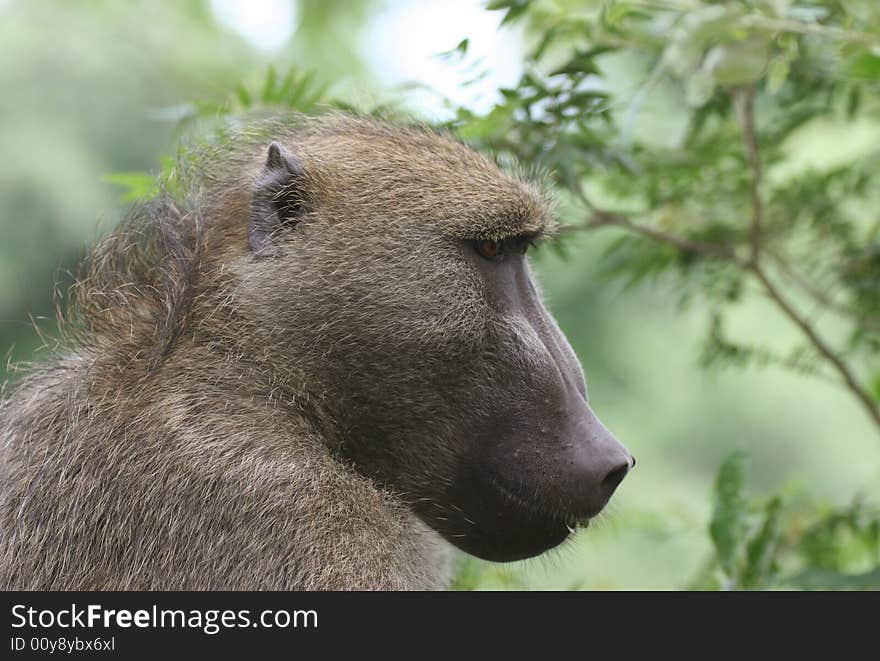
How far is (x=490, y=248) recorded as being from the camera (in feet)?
8.16

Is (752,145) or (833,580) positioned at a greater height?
(752,145)

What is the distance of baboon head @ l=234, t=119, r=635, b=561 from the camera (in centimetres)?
233

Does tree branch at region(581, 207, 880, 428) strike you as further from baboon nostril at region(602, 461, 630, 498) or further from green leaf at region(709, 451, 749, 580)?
baboon nostril at region(602, 461, 630, 498)

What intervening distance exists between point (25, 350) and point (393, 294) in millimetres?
7187

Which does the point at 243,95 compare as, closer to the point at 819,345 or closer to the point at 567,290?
the point at 819,345

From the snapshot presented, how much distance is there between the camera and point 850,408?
34.2 ft

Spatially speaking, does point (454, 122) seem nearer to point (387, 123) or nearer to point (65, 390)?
point (387, 123)

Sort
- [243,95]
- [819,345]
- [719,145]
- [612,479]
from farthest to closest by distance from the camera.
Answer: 1. [719,145]
2. [819,345]
3. [243,95]
4. [612,479]

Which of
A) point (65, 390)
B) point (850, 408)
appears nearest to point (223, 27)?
point (850, 408)

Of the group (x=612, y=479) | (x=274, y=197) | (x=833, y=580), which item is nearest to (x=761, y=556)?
(x=833, y=580)

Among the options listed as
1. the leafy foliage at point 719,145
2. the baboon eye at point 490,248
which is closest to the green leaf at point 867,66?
the leafy foliage at point 719,145

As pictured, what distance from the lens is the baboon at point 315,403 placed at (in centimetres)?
217

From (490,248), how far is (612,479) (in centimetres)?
62

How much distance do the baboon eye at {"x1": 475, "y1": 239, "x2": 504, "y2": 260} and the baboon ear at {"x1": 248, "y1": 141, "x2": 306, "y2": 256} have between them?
43 cm
